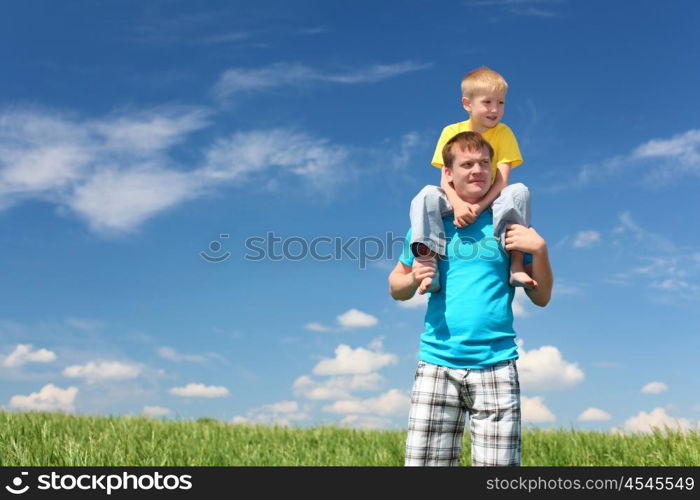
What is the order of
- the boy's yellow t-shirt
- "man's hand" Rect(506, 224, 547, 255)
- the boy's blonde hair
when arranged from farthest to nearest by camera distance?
the boy's yellow t-shirt < the boy's blonde hair < "man's hand" Rect(506, 224, 547, 255)

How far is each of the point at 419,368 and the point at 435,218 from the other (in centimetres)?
86

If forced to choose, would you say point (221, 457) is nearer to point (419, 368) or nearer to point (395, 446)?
point (395, 446)

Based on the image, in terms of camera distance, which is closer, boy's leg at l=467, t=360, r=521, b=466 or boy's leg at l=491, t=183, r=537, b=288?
boy's leg at l=467, t=360, r=521, b=466

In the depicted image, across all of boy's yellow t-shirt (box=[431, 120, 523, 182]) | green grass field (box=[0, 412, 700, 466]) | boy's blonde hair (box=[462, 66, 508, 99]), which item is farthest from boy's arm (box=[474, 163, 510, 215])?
green grass field (box=[0, 412, 700, 466])

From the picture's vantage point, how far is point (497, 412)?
12.0 feet

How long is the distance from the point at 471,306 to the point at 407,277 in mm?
429

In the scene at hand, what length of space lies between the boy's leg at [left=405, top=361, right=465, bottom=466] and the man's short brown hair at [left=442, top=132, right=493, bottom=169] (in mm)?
1216

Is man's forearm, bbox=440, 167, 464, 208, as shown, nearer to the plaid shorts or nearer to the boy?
the boy

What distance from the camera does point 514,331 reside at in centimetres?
382

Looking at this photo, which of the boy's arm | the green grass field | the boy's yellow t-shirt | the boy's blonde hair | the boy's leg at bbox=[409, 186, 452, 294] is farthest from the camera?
the green grass field

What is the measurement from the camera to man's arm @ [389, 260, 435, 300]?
3.87m

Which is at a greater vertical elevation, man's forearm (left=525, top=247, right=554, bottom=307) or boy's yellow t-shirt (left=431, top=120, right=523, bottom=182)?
boy's yellow t-shirt (left=431, top=120, right=523, bottom=182)

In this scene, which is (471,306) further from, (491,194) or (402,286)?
(491,194)
